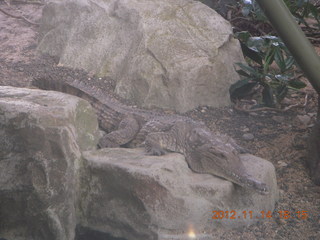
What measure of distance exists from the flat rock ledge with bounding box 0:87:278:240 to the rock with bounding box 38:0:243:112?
1623 millimetres

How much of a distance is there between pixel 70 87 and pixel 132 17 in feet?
3.90

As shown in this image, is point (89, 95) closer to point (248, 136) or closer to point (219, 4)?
point (248, 136)

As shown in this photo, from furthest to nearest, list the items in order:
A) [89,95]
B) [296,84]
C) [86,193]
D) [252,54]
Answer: [252,54], [89,95], [296,84], [86,193]

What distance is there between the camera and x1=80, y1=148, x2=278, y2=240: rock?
239 centimetres

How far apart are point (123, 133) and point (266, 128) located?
4.85 ft

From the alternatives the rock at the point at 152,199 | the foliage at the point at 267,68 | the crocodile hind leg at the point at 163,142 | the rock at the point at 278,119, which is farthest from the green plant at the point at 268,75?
the rock at the point at 152,199

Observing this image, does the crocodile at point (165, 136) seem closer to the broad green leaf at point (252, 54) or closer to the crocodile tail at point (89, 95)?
the crocodile tail at point (89, 95)

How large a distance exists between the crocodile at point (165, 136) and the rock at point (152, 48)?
36cm

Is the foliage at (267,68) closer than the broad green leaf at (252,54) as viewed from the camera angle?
Yes

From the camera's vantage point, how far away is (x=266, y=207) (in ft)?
8.82

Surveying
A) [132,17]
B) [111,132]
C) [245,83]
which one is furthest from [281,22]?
[132,17]

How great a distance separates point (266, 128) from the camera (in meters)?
3.86

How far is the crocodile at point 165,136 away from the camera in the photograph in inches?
110

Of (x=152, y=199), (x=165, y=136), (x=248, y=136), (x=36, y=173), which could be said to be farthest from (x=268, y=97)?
(x=36, y=173)
